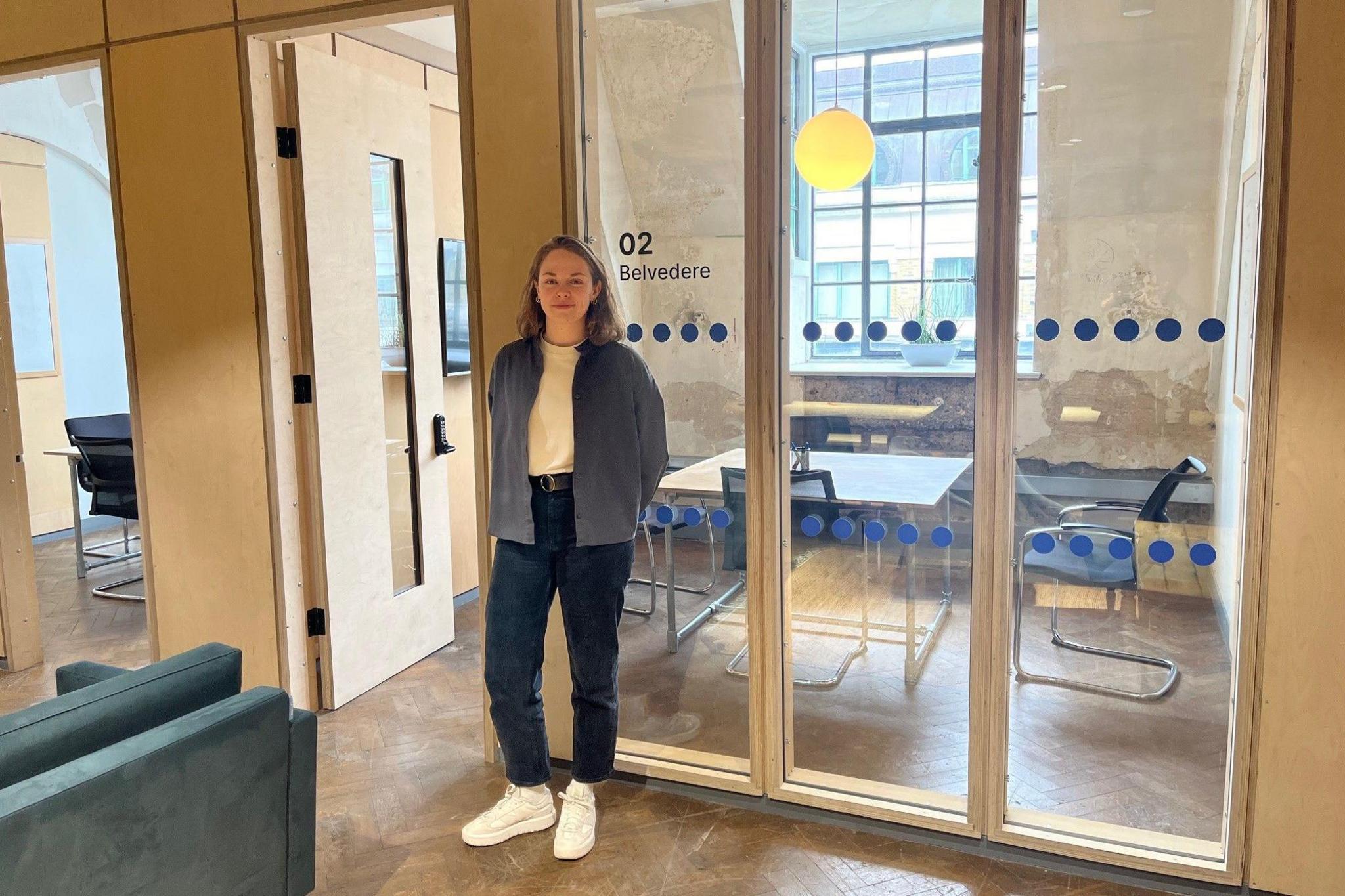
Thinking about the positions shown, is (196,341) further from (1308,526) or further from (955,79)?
(1308,526)

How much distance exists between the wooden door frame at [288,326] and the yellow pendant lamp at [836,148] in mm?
1143

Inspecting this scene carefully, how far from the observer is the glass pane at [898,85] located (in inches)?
106

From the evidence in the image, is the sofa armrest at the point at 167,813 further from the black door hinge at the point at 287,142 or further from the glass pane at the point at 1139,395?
the black door hinge at the point at 287,142

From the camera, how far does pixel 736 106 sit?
115 inches

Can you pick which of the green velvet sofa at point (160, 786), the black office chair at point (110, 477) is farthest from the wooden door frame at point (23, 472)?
the green velvet sofa at point (160, 786)

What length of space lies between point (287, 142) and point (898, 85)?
91.4 inches

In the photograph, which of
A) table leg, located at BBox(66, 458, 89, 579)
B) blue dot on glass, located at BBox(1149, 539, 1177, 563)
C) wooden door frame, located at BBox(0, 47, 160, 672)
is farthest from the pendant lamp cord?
table leg, located at BBox(66, 458, 89, 579)

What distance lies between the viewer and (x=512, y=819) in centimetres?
298

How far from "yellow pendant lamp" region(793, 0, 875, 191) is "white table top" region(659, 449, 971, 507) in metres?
0.81

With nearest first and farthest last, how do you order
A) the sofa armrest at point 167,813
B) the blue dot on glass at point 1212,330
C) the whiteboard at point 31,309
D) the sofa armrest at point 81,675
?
the sofa armrest at point 167,813 < the sofa armrest at point 81,675 < the blue dot on glass at point 1212,330 < the whiteboard at point 31,309

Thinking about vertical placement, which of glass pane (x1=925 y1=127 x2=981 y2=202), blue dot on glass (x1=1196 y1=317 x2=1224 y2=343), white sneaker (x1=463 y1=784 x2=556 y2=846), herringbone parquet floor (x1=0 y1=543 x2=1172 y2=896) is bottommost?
herringbone parquet floor (x1=0 y1=543 x2=1172 y2=896)

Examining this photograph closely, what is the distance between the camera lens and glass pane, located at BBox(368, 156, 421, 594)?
4.22m

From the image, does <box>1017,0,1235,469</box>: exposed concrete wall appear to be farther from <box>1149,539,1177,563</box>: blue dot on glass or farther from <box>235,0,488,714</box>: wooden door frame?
<box>235,0,488,714</box>: wooden door frame

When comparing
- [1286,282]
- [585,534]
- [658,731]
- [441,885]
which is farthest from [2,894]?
[1286,282]
